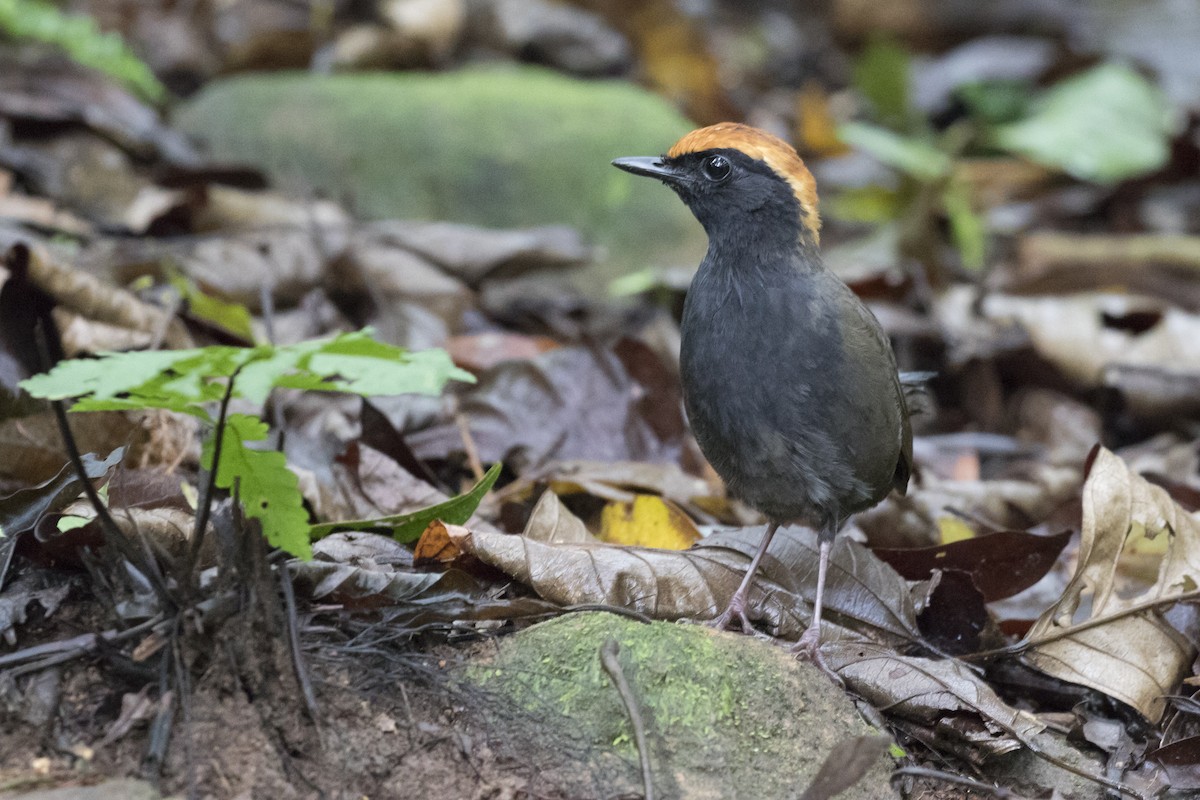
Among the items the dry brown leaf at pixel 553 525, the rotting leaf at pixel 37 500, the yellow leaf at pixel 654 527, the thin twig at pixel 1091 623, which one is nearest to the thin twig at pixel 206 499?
the rotting leaf at pixel 37 500

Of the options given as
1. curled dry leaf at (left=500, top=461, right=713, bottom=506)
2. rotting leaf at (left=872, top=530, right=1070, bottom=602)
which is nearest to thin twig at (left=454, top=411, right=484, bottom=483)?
curled dry leaf at (left=500, top=461, right=713, bottom=506)

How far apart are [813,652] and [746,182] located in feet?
4.94

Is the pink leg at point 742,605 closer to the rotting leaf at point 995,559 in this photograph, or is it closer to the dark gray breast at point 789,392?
the dark gray breast at point 789,392

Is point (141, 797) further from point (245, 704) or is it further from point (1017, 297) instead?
point (1017, 297)

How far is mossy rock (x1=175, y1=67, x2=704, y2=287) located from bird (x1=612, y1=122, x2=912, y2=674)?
11.6 feet

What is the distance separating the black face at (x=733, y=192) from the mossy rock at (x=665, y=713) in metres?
1.38

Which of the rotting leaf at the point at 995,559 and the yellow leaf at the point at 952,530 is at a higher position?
the rotting leaf at the point at 995,559

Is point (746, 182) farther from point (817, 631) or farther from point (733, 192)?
point (817, 631)

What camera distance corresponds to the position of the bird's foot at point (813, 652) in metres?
3.18

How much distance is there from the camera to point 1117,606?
141 inches

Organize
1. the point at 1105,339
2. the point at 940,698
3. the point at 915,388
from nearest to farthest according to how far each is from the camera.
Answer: the point at 940,698 < the point at 915,388 < the point at 1105,339

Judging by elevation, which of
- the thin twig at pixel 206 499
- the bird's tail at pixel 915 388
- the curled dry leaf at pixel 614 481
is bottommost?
the curled dry leaf at pixel 614 481

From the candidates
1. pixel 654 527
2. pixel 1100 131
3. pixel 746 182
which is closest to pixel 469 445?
pixel 654 527

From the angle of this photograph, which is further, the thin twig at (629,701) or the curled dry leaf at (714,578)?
the curled dry leaf at (714,578)
